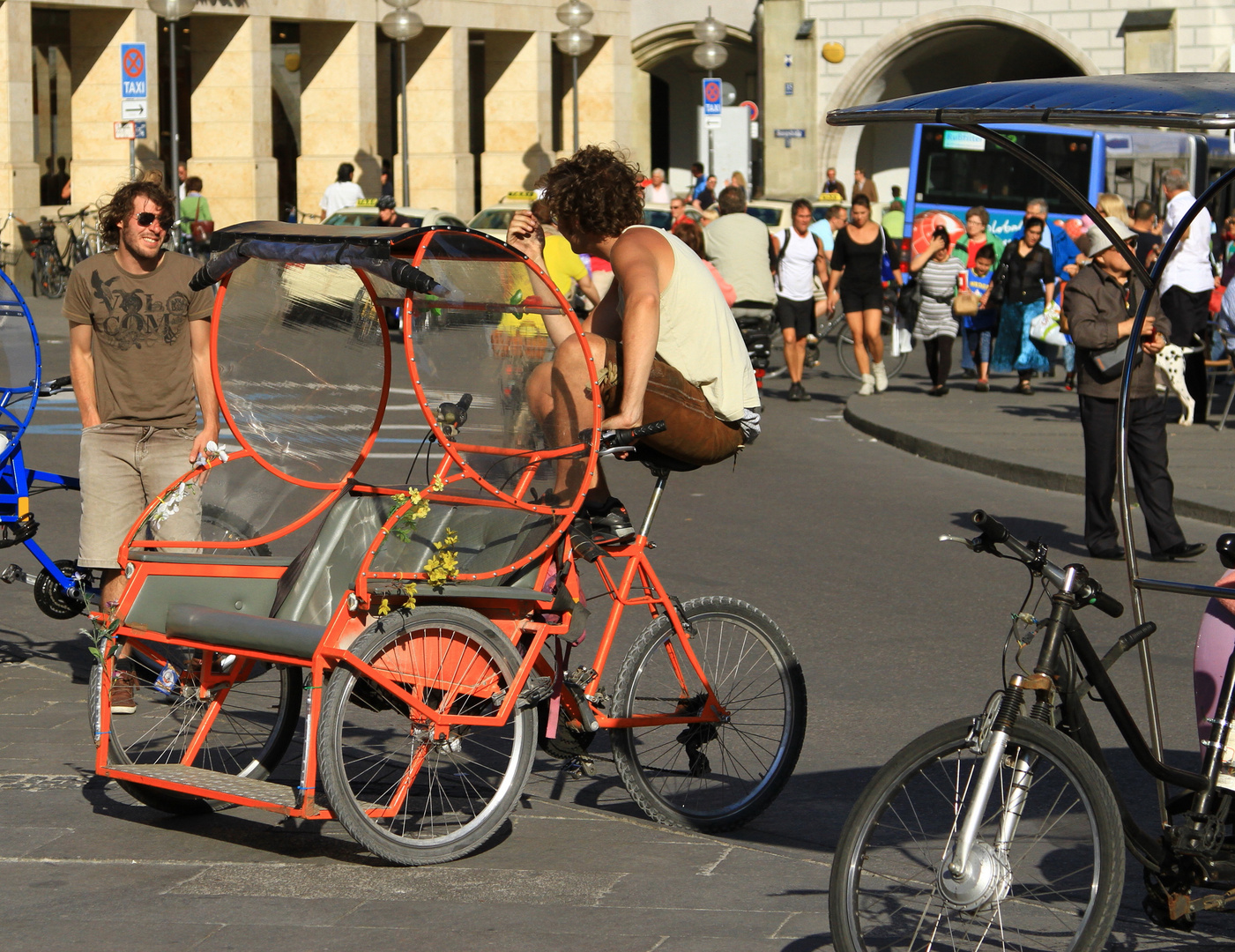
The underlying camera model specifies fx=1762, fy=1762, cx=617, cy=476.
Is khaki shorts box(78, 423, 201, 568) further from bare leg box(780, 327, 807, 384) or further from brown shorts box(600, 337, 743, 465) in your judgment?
bare leg box(780, 327, 807, 384)

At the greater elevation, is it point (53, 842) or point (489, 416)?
point (489, 416)

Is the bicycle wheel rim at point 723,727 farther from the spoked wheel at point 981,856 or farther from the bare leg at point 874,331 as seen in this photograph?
the bare leg at point 874,331

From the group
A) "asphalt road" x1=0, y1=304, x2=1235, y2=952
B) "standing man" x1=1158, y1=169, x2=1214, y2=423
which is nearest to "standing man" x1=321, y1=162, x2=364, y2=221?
"standing man" x1=1158, y1=169, x2=1214, y2=423

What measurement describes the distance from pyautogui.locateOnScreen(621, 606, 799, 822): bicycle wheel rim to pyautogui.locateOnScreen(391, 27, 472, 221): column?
33805mm

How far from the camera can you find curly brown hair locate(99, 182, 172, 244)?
255 inches

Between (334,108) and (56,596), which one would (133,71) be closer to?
(334,108)

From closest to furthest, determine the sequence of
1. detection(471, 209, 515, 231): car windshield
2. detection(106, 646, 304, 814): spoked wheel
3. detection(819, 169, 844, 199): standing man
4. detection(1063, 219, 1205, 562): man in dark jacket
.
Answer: detection(106, 646, 304, 814): spoked wheel → detection(1063, 219, 1205, 562): man in dark jacket → detection(471, 209, 515, 231): car windshield → detection(819, 169, 844, 199): standing man

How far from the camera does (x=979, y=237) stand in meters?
19.2

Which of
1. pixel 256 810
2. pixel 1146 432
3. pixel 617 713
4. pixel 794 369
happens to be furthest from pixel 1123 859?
pixel 794 369

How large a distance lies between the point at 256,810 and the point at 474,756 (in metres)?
0.78

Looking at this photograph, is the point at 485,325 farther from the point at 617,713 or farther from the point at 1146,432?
the point at 1146,432

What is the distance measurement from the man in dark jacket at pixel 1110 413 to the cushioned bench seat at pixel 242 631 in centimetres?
616

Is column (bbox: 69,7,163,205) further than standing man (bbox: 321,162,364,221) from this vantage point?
Yes

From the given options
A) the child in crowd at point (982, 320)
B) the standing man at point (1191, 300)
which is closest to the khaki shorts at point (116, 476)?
the standing man at point (1191, 300)
